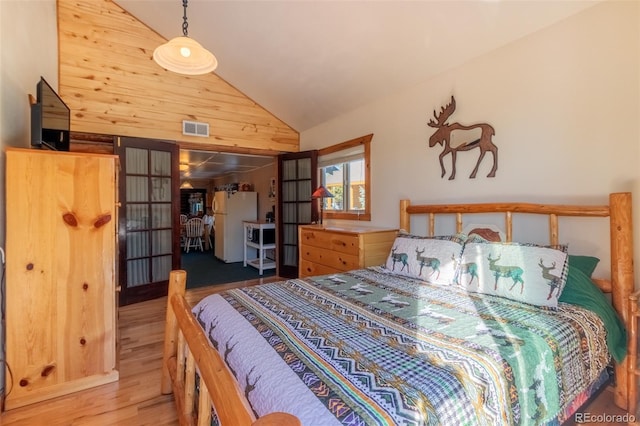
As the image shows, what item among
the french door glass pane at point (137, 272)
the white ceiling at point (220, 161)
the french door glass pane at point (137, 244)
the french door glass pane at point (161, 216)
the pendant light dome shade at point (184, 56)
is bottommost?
the french door glass pane at point (137, 272)

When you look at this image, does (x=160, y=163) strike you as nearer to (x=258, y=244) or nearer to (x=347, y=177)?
(x=258, y=244)

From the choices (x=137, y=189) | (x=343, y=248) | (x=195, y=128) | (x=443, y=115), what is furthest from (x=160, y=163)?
(x=443, y=115)

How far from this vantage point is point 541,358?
1.18 metres

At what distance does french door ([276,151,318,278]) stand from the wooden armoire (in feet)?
9.23

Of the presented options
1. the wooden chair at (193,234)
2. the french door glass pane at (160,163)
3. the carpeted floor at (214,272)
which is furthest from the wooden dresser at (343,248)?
the wooden chair at (193,234)

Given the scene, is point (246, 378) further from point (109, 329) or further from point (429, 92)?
point (429, 92)

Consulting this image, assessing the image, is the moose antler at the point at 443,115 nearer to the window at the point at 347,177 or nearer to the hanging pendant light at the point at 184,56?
the window at the point at 347,177

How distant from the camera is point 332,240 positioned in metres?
3.30

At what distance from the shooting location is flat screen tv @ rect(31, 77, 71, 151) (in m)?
1.87

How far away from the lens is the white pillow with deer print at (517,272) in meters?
1.62

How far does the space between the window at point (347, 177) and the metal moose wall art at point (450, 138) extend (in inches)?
36.5

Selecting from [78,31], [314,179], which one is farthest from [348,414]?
[78,31]

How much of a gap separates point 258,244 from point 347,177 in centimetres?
227

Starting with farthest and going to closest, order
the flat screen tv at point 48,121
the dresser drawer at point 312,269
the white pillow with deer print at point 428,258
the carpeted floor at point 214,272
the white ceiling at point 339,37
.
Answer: the carpeted floor at point 214,272 < the dresser drawer at point 312,269 < the white ceiling at point 339,37 < the white pillow with deer print at point 428,258 < the flat screen tv at point 48,121
